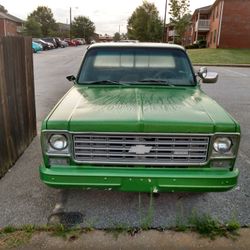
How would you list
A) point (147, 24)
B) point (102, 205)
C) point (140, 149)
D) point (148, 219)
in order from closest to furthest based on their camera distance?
point (140, 149) < point (148, 219) < point (102, 205) < point (147, 24)

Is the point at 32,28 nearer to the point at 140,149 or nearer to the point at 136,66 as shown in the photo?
the point at 136,66

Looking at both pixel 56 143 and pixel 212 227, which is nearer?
pixel 56 143

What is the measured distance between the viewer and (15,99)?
439 centimetres

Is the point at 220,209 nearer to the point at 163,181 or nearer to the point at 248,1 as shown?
the point at 163,181

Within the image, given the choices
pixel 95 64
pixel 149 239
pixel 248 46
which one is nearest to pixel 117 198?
pixel 149 239

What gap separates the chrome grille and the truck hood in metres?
0.08

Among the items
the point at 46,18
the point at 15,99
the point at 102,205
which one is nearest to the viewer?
the point at 102,205

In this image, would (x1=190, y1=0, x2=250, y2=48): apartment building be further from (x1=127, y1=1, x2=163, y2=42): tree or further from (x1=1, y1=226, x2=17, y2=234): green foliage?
(x1=1, y1=226, x2=17, y2=234): green foliage

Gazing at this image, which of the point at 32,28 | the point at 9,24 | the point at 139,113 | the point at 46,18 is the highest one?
the point at 46,18

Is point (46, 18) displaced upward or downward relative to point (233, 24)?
upward

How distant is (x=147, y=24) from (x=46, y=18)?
1425 inches

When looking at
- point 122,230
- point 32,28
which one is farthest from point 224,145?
point 32,28

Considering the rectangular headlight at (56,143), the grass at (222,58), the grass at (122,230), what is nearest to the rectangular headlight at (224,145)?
the grass at (122,230)

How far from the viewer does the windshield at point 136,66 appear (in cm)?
423
